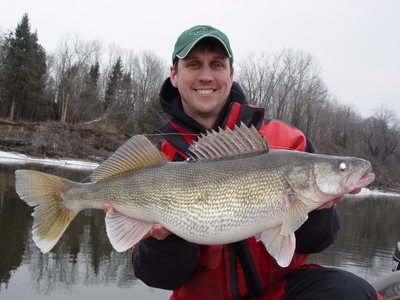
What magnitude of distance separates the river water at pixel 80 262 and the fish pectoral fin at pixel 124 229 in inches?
91.6

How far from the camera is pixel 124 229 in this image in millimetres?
2439

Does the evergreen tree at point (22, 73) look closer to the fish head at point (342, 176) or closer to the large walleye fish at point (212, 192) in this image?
the large walleye fish at point (212, 192)

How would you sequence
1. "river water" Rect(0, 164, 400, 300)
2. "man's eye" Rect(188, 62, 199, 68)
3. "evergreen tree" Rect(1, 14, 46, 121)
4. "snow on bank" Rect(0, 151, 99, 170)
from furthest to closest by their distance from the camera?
1. "evergreen tree" Rect(1, 14, 46, 121)
2. "snow on bank" Rect(0, 151, 99, 170)
3. "river water" Rect(0, 164, 400, 300)
4. "man's eye" Rect(188, 62, 199, 68)

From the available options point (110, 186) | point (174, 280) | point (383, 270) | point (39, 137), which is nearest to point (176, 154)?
point (110, 186)

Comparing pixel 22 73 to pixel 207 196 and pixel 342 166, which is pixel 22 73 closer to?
pixel 207 196

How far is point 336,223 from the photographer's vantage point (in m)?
2.55

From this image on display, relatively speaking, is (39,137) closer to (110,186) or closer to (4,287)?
(4,287)

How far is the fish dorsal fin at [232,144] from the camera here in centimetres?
238

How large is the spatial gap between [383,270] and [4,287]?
690 centimetres

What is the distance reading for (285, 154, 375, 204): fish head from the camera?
6.99 ft

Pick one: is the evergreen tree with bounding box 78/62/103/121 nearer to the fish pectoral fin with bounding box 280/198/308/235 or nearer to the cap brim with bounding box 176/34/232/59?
the cap brim with bounding box 176/34/232/59

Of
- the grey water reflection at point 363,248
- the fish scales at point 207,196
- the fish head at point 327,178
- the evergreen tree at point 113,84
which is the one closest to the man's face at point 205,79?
the fish scales at point 207,196

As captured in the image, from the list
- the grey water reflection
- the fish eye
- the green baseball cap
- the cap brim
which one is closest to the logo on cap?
the green baseball cap

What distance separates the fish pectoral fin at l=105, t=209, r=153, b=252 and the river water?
233cm
